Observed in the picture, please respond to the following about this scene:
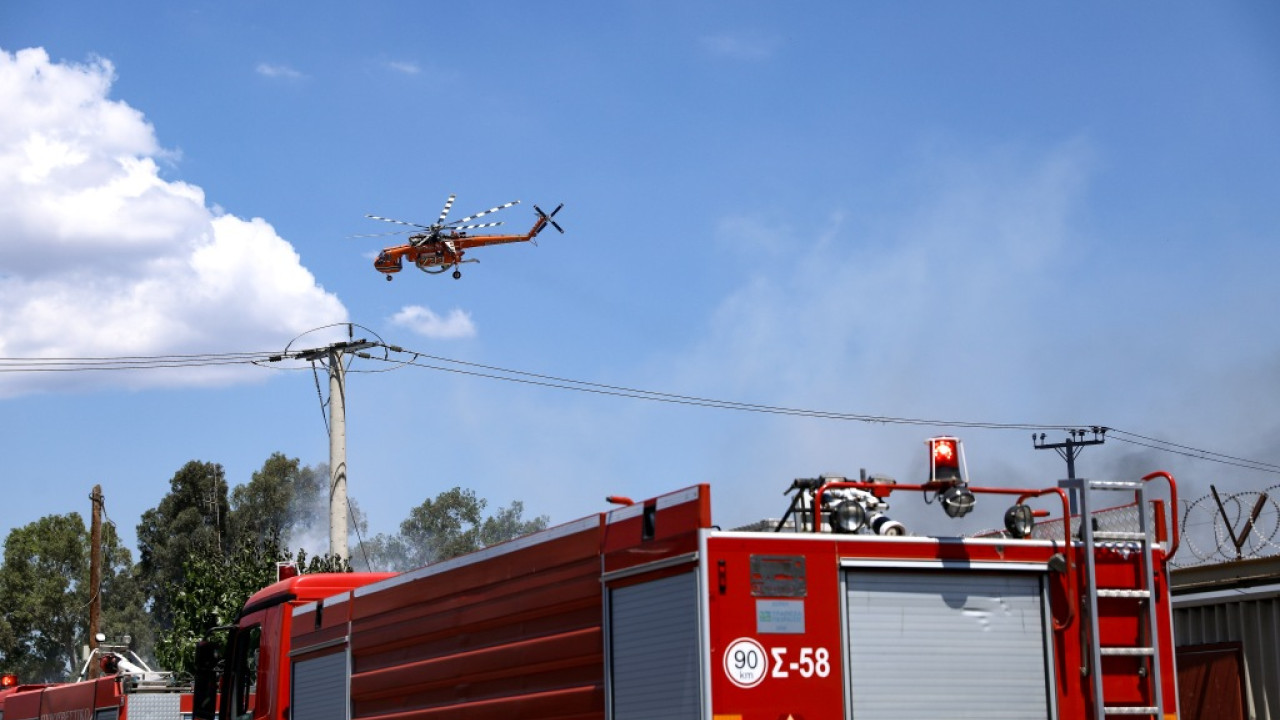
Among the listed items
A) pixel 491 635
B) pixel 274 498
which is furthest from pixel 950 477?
pixel 274 498

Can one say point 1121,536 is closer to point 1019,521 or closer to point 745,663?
point 1019,521

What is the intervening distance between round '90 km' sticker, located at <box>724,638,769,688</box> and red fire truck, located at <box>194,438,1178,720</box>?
0.01 m

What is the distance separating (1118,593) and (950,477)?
1.15m

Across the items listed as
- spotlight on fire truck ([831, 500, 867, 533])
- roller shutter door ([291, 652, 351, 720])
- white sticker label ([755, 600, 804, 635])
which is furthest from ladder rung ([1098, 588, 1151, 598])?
roller shutter door ([291, 652, 351, 720])

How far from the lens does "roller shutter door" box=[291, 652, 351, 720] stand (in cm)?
1218

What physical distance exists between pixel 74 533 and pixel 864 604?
295 ft

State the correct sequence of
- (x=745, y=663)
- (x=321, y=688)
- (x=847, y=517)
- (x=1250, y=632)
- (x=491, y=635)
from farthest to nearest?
(x=321, y=688), (x=1250, y=632), (x=491, y=635), (x=847, y=517), (x=745, y=663)

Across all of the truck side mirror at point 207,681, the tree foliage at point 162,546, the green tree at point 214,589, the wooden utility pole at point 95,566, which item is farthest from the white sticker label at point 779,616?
the tree foliage at point 162,546

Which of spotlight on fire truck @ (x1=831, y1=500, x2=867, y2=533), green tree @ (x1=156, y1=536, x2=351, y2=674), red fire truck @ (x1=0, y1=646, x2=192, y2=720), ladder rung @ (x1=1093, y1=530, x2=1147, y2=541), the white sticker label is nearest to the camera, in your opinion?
the white sticker label

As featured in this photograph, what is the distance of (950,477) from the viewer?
8.70m

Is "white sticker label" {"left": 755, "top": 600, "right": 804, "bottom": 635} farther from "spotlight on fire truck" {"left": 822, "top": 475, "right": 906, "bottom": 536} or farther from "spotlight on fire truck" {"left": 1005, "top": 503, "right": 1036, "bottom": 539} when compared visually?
"spotlight on fire truck" {"left": 1005, "top": 503, "right": 1036, "bottom": 539}

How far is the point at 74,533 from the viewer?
89.9 m

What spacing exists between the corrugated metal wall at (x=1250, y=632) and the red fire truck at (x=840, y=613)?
145 inches

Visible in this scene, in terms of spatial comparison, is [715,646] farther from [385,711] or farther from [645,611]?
[385,711]
